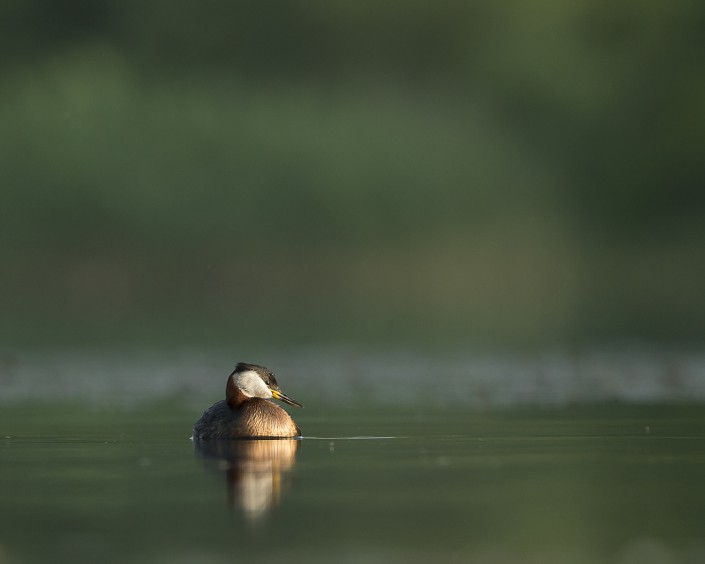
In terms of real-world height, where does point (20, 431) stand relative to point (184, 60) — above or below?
below

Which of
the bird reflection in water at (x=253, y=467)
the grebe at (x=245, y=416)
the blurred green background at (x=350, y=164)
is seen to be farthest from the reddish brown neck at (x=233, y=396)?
the blurred green background at (x=350, y=164)

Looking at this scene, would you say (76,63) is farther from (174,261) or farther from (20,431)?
(20,431)

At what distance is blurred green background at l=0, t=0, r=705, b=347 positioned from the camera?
2422 inches

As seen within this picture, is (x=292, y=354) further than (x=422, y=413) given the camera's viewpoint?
Yes

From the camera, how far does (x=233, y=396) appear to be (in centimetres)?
1739

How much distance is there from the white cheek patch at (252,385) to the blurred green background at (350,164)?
21.4 m

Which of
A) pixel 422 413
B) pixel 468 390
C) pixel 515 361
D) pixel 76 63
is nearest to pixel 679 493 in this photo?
pixel 422 413

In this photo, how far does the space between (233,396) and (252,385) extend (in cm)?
21

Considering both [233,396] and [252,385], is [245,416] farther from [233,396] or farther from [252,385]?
[252,385]

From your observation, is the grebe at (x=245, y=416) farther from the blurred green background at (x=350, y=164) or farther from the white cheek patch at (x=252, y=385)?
the blurred green background at (x=350, y=164)

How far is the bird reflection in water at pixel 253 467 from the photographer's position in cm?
1255

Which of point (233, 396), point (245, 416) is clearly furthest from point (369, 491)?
point (233, 396)

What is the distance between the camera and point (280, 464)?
14.9 metres

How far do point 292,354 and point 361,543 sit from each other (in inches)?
714
